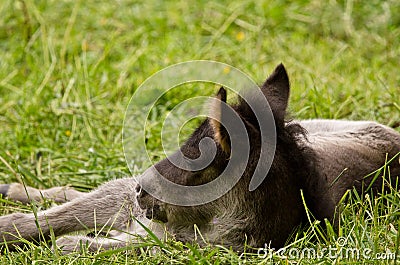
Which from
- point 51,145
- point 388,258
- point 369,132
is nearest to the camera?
point 388,258

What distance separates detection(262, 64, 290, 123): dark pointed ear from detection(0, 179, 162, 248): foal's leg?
1.12 m

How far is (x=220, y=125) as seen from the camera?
414 cm

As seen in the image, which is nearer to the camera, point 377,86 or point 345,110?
point 345,110

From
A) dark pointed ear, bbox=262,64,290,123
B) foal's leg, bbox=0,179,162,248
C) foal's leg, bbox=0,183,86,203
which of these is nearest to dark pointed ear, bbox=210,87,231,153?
dark pointed ear, bbox=262,64,290,123

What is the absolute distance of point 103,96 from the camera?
25.0ft

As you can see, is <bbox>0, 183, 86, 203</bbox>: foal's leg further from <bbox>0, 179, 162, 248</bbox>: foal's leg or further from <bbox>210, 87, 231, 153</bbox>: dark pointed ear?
<bbox>210, 87, 231, 153</bbox>: dark pointed ear

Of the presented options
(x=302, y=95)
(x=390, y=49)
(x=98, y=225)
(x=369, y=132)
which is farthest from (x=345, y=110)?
(x=98, y=225)

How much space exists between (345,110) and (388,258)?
343 cm

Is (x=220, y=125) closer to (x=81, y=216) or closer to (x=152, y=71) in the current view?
(x=81, y=216)

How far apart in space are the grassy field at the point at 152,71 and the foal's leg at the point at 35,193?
0.14 metres

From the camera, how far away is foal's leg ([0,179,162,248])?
4.68 m

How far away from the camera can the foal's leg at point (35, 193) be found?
5.50m

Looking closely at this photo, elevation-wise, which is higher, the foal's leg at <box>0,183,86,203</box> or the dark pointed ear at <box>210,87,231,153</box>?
the dark pointed ear at <box>210,87,231,153</box>

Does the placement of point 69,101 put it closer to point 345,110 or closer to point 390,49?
point 345,110
